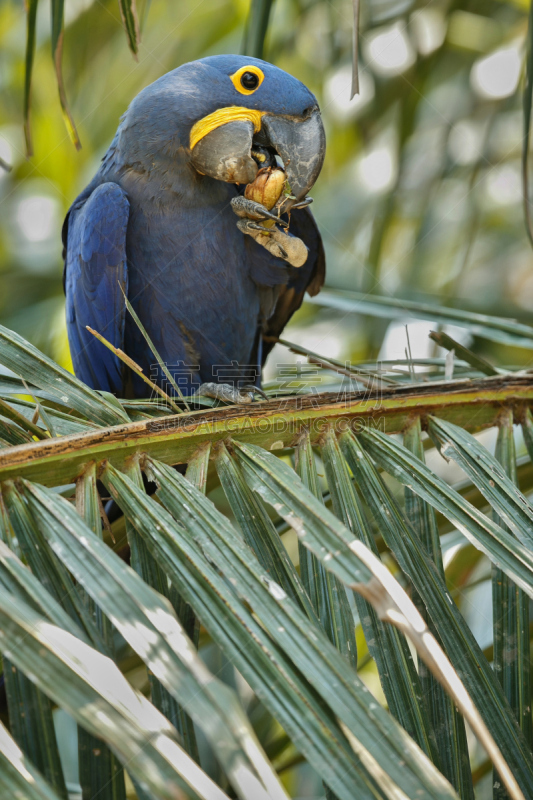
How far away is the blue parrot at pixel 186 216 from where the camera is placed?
1368 millimetres

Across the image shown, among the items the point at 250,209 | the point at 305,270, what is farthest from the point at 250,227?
the point at 305,270

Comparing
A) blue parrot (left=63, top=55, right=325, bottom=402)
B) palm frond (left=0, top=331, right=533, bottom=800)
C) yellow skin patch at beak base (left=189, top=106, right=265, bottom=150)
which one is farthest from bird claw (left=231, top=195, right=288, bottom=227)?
palm frond (left=0, top=331, right=533, bottom=800)

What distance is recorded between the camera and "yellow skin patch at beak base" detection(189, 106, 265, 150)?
136cm

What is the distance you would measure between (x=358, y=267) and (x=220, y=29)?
964 mm

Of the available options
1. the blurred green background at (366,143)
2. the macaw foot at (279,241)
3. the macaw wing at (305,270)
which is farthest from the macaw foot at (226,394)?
the blurred green background at (366,143)

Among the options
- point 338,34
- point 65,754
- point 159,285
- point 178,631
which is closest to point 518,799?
point 178,631

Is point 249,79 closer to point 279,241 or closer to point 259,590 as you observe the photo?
point 279,241

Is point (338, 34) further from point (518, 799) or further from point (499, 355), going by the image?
point (518, 799)

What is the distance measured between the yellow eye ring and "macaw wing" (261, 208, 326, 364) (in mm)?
301

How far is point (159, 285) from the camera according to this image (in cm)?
145

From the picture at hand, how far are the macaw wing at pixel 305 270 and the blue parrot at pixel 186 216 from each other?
0.04 ft

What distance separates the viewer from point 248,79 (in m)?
1.37

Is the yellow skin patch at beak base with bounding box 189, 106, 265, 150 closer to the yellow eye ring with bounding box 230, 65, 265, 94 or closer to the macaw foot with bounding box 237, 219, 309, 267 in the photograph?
the yellow eye ring with bounding box 230, 65, 265, 94

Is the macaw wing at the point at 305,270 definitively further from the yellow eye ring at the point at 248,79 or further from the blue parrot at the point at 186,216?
the yellow eye ring at the point at 248,79
